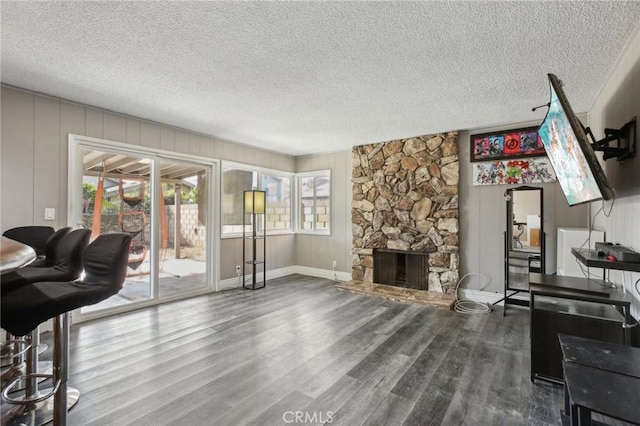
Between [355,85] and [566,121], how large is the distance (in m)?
1.68

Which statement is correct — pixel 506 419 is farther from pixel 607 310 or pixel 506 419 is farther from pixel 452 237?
pixel 452 237

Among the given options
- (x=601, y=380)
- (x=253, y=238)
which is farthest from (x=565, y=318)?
(x=253, y=238)

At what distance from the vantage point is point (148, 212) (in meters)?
3.88

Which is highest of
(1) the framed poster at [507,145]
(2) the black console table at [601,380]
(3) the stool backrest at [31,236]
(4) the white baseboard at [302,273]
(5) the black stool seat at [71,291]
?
(1) the framed poster at [507,145]

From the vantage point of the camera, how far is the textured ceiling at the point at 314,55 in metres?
1.76

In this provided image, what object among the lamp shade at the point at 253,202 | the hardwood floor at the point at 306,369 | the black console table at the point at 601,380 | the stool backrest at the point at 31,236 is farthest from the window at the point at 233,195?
the black console table at the point at 601,380

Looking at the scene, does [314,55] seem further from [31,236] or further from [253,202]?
[253,202]

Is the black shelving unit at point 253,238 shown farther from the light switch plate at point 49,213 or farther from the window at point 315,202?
the light switch plate at point 49,213

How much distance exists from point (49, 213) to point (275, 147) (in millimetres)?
3347

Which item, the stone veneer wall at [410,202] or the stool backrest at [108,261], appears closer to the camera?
the stool backrest at [108,261]

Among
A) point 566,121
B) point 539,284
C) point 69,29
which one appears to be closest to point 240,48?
point 69,29

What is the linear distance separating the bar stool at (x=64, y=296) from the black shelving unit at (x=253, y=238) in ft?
10.5

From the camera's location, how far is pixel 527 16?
1783 millimetres

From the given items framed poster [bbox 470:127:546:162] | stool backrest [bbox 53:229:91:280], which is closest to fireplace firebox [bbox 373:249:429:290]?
framed poster [bbox 470:127:546:162]
